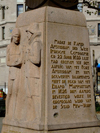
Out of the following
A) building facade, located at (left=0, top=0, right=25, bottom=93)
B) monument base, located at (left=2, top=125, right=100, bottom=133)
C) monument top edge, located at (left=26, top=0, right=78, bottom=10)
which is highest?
building facade, located at (left=0, top=0, right=25, bottom=93)

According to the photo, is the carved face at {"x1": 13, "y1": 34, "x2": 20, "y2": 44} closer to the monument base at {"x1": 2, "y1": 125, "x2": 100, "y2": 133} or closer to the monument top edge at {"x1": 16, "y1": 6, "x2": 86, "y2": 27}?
the monument top edge at {"x1": 16, "y1": 6, "x2": 86, "y2": 27}

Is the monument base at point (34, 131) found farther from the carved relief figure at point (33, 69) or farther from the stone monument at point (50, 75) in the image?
the carved relief figure at point (33, 69)

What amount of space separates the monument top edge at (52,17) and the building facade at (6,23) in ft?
148

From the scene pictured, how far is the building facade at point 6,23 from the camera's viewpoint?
57.4 metres

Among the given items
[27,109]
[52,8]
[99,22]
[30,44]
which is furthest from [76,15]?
[99,22]

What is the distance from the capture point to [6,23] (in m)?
58.1

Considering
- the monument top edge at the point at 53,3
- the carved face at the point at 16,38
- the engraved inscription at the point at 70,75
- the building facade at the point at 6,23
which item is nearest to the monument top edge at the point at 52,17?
the monument top edge at the point at 53,3

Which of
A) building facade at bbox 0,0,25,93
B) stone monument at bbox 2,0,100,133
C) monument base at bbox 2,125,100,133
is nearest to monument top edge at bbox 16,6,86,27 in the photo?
stone monument at bbox 2,0,100,133

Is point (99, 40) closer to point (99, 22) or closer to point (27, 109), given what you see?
point (99, 22)

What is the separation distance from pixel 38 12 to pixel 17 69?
1650 mm

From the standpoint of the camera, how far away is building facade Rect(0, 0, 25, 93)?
188 feet

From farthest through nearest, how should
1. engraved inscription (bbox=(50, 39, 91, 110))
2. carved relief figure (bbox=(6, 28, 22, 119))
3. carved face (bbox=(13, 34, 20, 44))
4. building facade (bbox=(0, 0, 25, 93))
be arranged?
1. building facade (bbox=(0, 0, 25, 93))
2. carved face (bbox=(13, 34, 20, 44))
3. carved relief figure (bbox=(6, 28, 22, 119))
4. engraved inscription (bbox=(50, 39, 91, 110))

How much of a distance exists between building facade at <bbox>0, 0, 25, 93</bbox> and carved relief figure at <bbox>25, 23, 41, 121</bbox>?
150 ft

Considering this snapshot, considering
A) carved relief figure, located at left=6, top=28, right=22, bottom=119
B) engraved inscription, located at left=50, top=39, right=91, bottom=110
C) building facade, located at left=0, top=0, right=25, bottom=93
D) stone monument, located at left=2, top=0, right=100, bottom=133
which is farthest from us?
building facade, located at left=0, top=0, right=25, bottom=93
